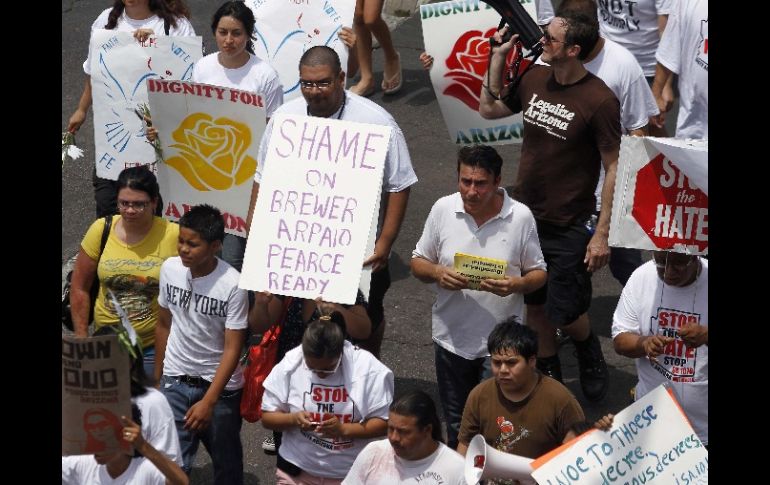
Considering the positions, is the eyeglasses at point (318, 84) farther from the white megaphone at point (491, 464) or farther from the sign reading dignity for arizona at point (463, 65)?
the white megaphone at point (491, 464)

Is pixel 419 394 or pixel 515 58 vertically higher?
pixel 515 58

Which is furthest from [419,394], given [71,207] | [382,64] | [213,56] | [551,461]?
[382,64]

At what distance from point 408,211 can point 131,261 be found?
352cm

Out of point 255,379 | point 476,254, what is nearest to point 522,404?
point 476,254

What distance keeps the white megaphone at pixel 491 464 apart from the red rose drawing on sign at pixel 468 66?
3.22 meters

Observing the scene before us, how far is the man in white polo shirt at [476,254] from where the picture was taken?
6.40 metres

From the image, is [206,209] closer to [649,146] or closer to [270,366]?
[270,366]

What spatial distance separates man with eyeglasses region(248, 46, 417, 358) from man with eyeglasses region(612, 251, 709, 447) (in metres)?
1.23

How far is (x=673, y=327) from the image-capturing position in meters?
6.08

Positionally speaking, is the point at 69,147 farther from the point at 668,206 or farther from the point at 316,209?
the point at 668,206

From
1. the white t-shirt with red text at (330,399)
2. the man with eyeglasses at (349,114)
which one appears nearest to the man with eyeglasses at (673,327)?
the white t-shirt with red text at (330,399)

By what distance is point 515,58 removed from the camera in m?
7.46

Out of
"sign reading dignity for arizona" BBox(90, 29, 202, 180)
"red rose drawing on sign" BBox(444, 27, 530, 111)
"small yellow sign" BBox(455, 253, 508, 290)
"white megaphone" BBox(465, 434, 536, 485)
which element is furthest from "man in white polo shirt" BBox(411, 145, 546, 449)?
"sign reading dignity for arizona" BBox(90, 29, 202, 180)
